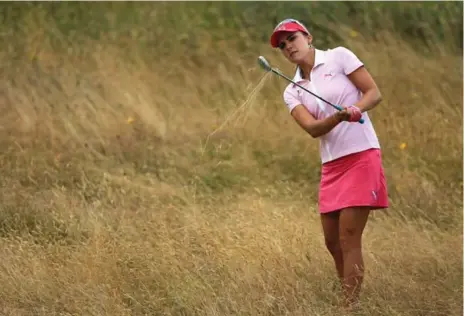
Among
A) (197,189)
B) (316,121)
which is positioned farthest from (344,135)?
(197,189)

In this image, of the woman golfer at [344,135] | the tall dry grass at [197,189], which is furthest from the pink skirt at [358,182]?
the tall dry grass at [197,189]

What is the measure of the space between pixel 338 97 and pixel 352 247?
0.77 meters

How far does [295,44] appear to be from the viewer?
458cm

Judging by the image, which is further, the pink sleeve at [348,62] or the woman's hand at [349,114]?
the pink sleeve at [348,62]

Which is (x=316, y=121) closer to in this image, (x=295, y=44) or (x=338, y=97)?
(x=338, y=97)

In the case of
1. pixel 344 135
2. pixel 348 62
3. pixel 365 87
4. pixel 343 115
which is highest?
pixel 348 62

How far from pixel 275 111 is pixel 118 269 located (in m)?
4.41

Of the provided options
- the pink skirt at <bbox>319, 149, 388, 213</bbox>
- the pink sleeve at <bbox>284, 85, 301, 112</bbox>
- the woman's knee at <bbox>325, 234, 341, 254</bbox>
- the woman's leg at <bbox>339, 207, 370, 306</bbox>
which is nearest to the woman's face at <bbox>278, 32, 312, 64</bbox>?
the pink sleeve at <bbox>284, 85, 301, 112</bbox>

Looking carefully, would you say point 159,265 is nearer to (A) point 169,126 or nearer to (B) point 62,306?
(B) point 62,306

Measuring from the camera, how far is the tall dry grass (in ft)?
16.1

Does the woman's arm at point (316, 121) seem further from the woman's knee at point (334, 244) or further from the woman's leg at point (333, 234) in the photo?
the woman's knee at point (334, 244)

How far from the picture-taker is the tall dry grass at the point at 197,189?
4.91m

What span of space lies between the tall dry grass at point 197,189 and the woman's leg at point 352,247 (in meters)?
0.11

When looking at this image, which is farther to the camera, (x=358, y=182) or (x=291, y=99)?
(x=291, y=99)
